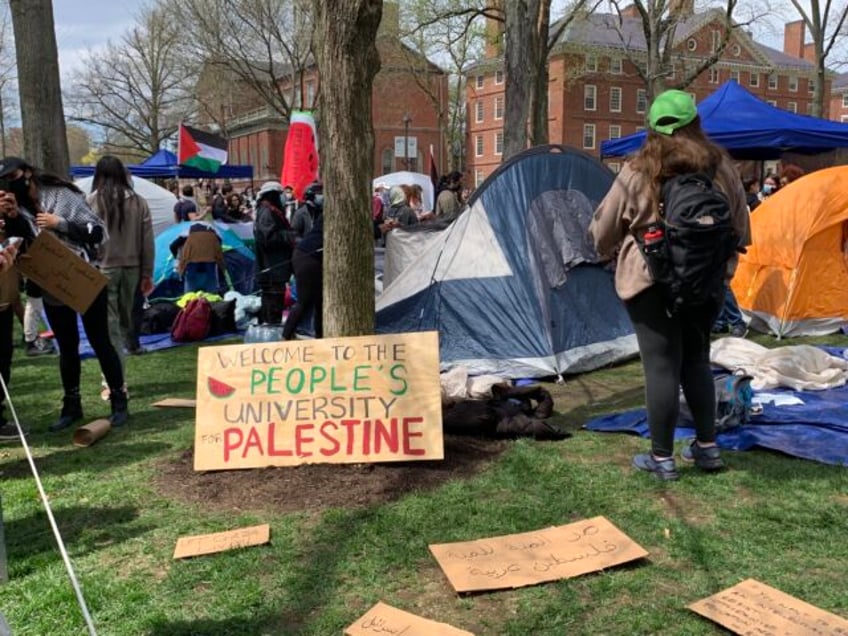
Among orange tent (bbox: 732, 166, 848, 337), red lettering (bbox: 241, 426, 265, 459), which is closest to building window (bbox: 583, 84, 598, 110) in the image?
orange tent (bbox: 732, 166, 848, 337)

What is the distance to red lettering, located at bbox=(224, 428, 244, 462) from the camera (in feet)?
13.1

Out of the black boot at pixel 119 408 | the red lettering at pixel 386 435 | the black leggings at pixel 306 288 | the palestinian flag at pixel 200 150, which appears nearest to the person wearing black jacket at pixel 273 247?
the black leggings at pixel 306 288

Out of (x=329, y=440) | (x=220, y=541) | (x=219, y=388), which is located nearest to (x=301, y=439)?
(x=329, y=440)

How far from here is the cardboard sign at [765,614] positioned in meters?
2.39

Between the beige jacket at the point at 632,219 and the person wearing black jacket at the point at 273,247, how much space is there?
17.7 ft

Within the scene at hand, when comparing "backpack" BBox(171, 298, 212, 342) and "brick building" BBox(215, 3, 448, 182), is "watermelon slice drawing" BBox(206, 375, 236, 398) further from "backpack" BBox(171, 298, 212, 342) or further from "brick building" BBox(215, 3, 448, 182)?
"brick building" BBox(215, 3, 448, 182)

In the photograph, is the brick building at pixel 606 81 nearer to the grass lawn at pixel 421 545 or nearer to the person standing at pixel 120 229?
the person standing at pixel 120 229

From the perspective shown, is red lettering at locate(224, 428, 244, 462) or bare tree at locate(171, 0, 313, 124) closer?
red lettering at locate(224, 428, 244, 462)

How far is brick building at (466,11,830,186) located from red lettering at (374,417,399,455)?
4105 centimetres

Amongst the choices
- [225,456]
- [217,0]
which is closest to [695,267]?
[225,456]

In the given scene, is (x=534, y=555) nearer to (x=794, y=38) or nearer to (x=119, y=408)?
(x=119, y=408)

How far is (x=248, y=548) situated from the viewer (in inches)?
123

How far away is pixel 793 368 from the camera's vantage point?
5.66 m

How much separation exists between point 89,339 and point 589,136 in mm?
50856
